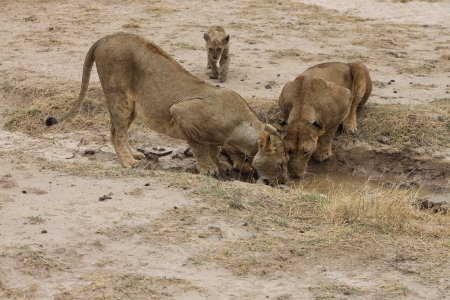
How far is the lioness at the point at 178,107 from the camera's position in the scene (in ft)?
28.8

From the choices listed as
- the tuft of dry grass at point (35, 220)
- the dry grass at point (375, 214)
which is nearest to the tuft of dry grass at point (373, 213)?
the dry grass at point (375, 214)

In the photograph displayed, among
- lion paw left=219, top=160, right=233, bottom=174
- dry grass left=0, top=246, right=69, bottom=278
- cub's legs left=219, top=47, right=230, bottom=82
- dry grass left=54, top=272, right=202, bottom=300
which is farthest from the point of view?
cub's legs left=219, top=47, right=230, bottom=82

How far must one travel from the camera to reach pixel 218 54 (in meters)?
13.1

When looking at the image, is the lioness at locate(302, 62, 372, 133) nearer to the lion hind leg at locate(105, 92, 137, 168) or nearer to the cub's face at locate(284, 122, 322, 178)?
the cub's face at locate(284, 122, 322, 178)

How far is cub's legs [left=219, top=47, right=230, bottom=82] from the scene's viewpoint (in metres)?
13.0

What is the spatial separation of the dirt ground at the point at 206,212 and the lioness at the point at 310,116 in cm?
30

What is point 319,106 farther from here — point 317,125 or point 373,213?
point 373,213

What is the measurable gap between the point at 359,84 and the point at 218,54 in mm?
3147

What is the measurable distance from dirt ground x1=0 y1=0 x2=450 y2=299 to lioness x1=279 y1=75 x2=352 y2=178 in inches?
11.7

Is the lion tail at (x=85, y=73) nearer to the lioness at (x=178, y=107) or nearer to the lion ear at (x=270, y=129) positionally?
the lioness at (x=178, y=107)

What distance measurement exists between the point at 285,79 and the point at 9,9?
28.4ft

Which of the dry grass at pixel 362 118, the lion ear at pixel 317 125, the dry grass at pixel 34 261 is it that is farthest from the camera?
the dry grass at pixel 362 118

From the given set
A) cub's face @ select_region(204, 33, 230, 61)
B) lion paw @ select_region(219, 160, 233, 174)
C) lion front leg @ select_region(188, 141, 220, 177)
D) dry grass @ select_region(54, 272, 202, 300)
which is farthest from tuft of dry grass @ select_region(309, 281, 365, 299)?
cub's face @ select_region(204, 33, 230, 61)

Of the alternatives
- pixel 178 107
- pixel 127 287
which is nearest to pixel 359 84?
pixel 178 107
